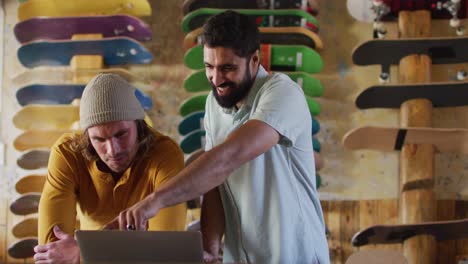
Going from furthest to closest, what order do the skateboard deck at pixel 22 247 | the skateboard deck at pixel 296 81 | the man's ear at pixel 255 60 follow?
the skateboard deck at pixel 22 247 → the skateboard deck at pixel 296 81 → the man's ear at pixel 255 60

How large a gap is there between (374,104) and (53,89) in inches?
67.0

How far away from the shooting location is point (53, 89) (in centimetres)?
403

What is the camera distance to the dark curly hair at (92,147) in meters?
2.24

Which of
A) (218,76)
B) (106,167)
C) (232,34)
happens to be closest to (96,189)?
(106,167)

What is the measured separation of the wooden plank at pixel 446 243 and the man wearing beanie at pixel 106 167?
83.8 inches

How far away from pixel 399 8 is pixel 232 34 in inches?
84.2

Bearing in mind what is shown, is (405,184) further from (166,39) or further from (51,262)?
(51,262)

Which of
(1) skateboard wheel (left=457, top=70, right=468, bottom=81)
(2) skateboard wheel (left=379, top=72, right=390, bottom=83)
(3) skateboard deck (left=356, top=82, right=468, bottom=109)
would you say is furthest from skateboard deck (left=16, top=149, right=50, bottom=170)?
(1) skateboard wheel (left=457, top=70, right=468, bottom=81)

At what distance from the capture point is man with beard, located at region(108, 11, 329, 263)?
201 cm

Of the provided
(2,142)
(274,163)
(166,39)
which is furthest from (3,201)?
(274,163)

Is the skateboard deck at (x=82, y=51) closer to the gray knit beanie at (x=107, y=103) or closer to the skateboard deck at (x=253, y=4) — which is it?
the skateboard deck at (x=253, y=4)

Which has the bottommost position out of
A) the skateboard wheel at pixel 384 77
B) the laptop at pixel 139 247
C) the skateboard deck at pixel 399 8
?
the laptop at pixel 139 247

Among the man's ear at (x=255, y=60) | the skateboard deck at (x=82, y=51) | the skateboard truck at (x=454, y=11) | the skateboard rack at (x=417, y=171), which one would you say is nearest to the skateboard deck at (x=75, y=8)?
the skateboard deck at (x=82, y=51)

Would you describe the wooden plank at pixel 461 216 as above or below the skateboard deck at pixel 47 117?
below
